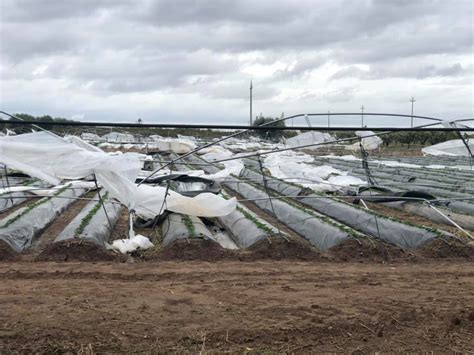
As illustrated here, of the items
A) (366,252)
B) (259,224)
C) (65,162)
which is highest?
(65,162)

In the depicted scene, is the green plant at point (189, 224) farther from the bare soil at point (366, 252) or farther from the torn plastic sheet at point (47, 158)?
the bare soil at point (366, 252)

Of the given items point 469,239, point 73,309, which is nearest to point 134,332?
point 73,309

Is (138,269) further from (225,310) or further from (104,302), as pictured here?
(225,310)

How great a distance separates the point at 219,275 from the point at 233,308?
1.23 meters

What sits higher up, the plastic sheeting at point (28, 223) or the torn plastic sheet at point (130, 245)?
the plastic sheeting at point (28, 223)

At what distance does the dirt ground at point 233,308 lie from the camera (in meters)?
3.72

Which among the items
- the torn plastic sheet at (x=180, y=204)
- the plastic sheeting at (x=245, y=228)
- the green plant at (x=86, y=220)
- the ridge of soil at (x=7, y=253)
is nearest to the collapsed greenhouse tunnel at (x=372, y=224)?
the plastic sheeting at (x=245, y=228)

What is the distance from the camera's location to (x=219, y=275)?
224 inches

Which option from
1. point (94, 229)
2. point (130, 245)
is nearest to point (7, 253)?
point (94, 229)

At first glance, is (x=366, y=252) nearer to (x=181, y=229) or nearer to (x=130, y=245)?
(x=181, y=229)

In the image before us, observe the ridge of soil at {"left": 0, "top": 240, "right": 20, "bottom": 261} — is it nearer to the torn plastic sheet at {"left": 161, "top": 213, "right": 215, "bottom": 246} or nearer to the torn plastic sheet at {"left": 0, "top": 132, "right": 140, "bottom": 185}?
the torn plastic sheet at {"left": 0, "top": 132, "right": 140, "bottom": 185}

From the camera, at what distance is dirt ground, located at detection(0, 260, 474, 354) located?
3.72 meters

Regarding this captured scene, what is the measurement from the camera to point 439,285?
547 cm

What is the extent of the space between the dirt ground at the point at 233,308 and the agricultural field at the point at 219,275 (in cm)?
2
